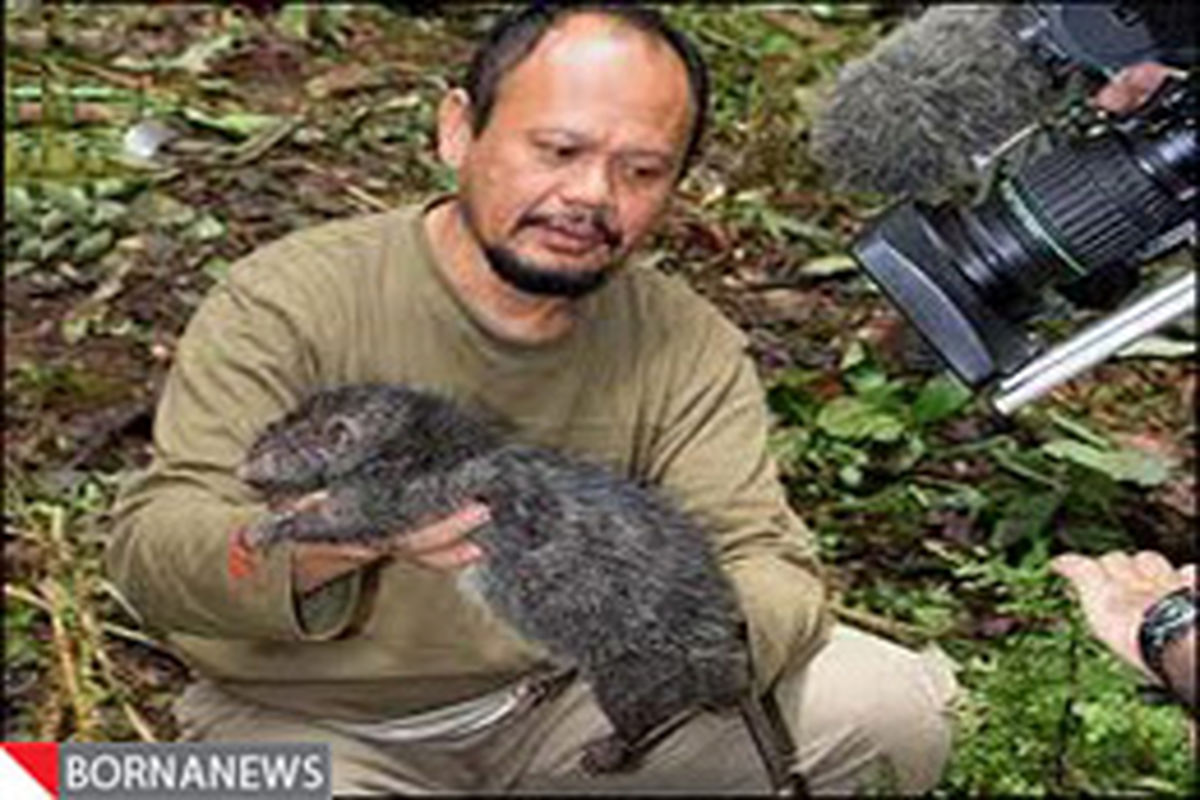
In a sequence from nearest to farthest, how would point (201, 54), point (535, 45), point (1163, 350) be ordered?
point (535, 45)
point (1163, 350)
point (201, 54)

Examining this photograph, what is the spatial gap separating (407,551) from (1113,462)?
2.53 metres

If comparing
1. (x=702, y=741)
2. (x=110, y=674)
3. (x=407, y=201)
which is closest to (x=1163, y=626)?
(x=702, y=741)

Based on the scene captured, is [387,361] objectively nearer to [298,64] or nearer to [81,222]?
[81,222]

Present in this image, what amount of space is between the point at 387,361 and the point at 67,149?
280 centimetres

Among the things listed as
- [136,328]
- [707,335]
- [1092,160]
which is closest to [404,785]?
[707,335]

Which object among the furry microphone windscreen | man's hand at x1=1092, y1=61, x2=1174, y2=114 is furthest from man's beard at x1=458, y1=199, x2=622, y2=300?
the furry microphone windscreen

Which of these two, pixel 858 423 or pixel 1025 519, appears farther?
pixel 858 423

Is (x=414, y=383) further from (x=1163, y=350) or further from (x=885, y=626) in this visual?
(x=1163, y=350)

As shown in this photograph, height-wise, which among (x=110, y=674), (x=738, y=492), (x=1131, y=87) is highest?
(x=1131, y=87)

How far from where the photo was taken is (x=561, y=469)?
12.7 ft

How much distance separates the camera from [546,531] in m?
3.84

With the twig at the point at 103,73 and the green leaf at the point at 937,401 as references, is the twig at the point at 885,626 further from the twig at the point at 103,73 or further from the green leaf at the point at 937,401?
the twig at the point at 103,73

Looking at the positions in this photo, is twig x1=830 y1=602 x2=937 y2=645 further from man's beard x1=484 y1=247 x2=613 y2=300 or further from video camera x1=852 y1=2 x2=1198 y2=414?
man's beard x1=484 y1=247 x2=613 y2=300

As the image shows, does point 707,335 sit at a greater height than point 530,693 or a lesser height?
greater
